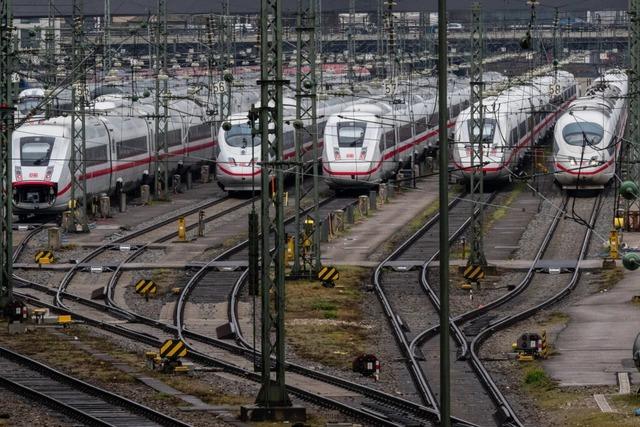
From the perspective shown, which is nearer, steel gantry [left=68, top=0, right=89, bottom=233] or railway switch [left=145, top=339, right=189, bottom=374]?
railway switch [left=145, top=339, right=189, bottom=374]

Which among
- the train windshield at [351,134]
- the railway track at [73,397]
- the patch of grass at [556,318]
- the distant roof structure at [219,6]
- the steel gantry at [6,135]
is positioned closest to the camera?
the railway track at [73,397]

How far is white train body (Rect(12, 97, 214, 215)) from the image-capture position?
59781 mm

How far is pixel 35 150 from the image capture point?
6031 centimetres

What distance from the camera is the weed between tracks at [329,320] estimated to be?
34.8 m

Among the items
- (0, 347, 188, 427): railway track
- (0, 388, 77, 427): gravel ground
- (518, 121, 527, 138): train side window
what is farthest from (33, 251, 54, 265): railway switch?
(518, 121, 527, 138): train side window

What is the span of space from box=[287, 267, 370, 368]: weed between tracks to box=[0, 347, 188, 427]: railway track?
5440mm

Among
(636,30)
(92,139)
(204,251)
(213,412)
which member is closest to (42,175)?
(92,139)

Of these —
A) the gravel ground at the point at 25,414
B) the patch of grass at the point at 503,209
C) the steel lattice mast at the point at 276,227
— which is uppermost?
the steel lattice mast at the point at 276,227

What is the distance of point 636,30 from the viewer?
53219mm

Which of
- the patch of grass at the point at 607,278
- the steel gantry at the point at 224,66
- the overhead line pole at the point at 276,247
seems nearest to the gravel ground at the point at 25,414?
the overhead line pole at the point at 276,247

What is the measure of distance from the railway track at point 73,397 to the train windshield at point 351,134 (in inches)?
1398

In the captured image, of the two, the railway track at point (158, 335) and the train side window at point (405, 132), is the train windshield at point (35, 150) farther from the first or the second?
the train side window at point (405, 132)

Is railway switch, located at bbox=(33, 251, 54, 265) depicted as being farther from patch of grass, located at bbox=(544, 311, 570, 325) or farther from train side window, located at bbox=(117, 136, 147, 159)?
train side window, located at bbox=(117, 136, 147, 159)

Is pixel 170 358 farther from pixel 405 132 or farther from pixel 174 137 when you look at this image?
pixel 405 132
